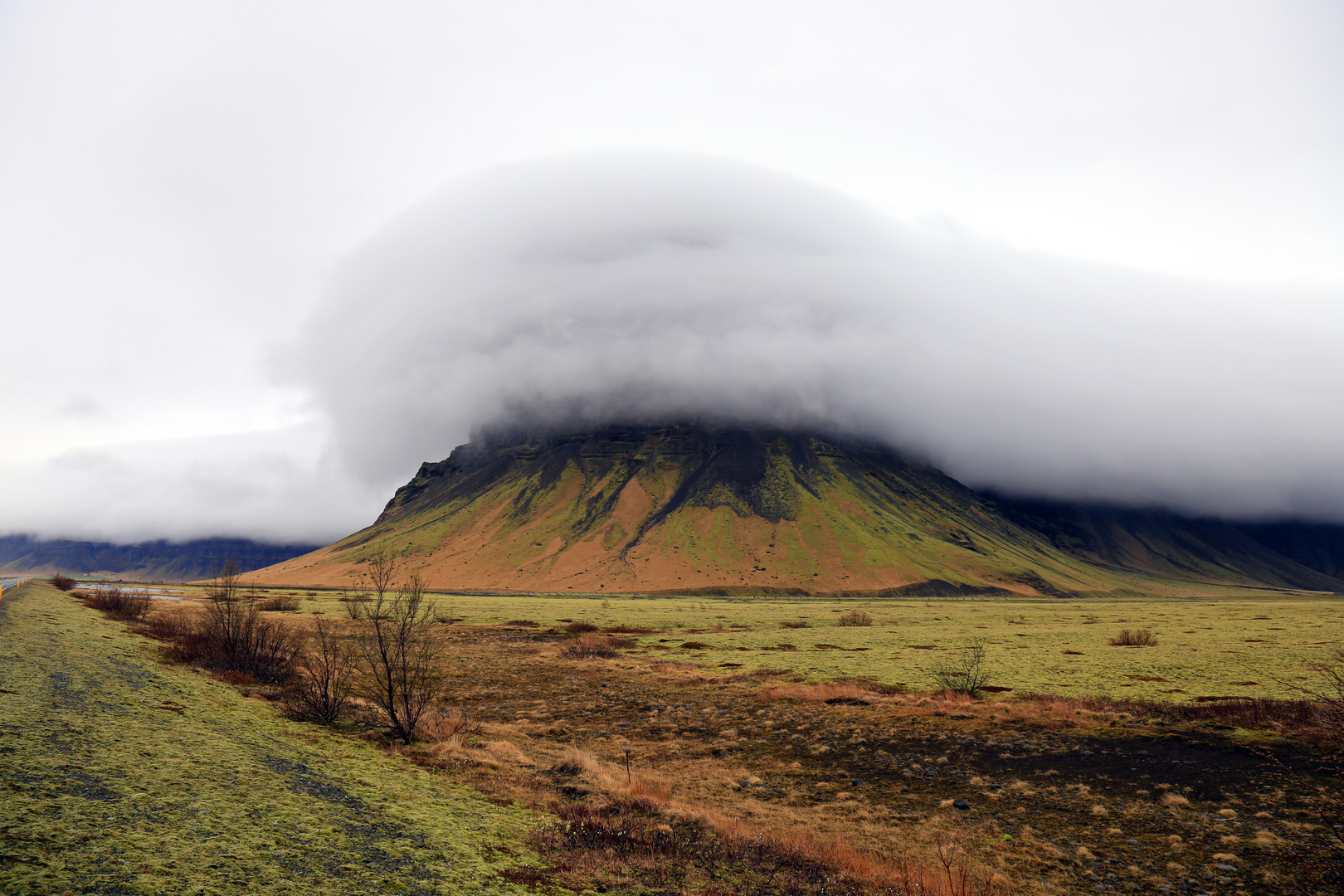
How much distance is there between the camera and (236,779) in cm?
1159

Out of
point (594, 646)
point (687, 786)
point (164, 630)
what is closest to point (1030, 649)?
point (594, 646)

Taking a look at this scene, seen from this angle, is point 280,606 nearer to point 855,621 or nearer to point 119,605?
point 119,605

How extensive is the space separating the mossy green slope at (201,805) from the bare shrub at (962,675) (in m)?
28.7

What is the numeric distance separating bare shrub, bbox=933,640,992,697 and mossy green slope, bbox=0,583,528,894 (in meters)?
28.7

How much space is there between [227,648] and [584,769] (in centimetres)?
2211

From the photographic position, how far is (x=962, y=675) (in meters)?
36.2

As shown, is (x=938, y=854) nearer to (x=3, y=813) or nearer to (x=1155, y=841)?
(x=1155, y=841)

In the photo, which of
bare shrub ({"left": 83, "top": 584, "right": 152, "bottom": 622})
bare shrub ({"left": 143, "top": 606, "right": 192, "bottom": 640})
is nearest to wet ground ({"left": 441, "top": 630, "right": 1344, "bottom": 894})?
bare shrub ({"left": 143, "top": 606, "right": 192, "bottom": 640})

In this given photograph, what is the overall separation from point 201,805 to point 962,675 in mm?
38218

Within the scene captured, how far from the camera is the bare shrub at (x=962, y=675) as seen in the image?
110 feet

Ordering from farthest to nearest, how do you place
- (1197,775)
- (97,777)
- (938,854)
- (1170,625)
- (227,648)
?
(1170,625) → (227,648) → (1197,775) → (938,854) → (97,777)

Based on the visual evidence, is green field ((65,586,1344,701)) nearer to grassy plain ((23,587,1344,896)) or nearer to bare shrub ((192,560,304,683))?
grassy plain ((23,587,1344,896))

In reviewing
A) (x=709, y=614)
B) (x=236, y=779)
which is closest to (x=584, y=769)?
(x=236, y=779)

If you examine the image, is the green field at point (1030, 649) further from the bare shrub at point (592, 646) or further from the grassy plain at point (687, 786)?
the bare shrub at point (592, 646)
